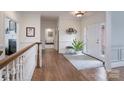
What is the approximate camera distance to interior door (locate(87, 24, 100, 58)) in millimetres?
7825

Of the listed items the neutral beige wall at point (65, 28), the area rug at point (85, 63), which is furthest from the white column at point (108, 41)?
the neutral beige wall at point (65, 28)

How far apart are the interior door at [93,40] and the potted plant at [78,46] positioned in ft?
1.30

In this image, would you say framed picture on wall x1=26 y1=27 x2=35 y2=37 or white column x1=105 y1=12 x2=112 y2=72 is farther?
framed picture on wall x1=26 y1=27 x2=35 y2=37

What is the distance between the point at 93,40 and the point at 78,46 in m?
1.11

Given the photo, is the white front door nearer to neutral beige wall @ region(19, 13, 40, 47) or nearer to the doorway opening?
neutral beige wall @ region(19, 13, 40, 47)

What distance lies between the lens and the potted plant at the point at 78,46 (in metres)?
8.95

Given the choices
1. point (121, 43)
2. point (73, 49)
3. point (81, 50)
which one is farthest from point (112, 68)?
point (73, 49)

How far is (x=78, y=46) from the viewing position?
9.10 m

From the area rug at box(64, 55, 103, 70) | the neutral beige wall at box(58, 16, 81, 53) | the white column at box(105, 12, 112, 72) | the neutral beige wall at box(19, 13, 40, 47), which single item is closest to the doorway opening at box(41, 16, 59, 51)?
the neutral beige wall at box(58, 16, 81, 53)
